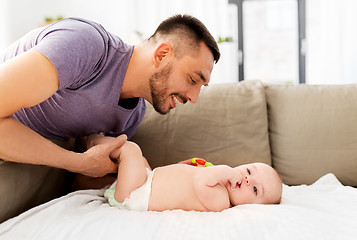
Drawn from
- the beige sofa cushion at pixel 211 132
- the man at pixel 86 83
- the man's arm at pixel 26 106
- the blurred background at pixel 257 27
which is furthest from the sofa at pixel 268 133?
the blurred background at pixel 257 27

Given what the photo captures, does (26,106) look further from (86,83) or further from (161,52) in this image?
(161,52)

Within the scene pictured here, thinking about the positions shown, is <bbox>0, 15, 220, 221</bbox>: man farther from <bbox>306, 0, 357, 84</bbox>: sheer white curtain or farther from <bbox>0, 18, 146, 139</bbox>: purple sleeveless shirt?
<bbox>306, 0, 357, 84</bbox>: sheer white curtain

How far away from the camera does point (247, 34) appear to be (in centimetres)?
437

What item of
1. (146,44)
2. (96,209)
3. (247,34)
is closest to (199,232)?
(96,209)

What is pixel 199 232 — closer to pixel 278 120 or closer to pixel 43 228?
pixel 43 228

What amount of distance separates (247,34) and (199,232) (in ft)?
12.3

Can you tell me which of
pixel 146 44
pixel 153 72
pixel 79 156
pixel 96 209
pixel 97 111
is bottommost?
pixel 96 209

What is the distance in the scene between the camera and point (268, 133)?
70.5 inches

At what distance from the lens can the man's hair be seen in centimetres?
138

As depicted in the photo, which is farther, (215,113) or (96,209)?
(215,113)

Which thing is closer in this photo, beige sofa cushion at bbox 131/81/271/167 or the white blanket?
the white blanket

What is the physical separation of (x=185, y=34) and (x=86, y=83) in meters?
0.44

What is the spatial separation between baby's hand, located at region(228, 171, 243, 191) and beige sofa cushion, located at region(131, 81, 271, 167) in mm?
332

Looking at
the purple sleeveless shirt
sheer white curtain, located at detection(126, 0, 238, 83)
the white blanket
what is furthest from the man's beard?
sheer white curtain, located at detection(126, 0, 238, 83)
